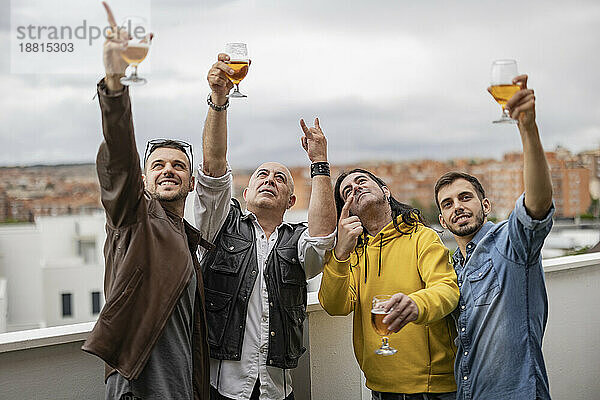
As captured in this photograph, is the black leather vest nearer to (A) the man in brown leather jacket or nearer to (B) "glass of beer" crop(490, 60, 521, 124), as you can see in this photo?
(A) the man in brown leather jacket

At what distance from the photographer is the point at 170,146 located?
6.37 ft

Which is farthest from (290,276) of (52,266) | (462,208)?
(52,266)

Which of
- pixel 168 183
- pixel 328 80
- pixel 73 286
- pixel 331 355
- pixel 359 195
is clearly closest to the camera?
pixel 168 183

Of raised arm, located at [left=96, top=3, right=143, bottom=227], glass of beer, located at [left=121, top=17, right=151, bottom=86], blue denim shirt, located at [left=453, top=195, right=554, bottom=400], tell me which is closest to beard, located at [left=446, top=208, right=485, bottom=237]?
blue denim shirt, located at [left=453, top=195, right=554, bottom=400]

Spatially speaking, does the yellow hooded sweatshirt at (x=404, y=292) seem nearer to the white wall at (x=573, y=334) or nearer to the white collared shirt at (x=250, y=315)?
the white collared shirt at (x=250, y=315)

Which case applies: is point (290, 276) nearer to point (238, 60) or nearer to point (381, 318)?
point (381, 318)

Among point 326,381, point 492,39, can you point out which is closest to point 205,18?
point 492,39

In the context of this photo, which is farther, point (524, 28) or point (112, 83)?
point (524, 28)

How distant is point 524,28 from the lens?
19594mm

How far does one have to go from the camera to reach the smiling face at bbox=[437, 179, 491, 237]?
200 centimetres

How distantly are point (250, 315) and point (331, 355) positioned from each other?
2.33 feet

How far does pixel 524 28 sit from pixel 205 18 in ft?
61.6

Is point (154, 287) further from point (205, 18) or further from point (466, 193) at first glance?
point (205, 18)

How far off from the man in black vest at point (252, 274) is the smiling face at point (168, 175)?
0.06 metres
